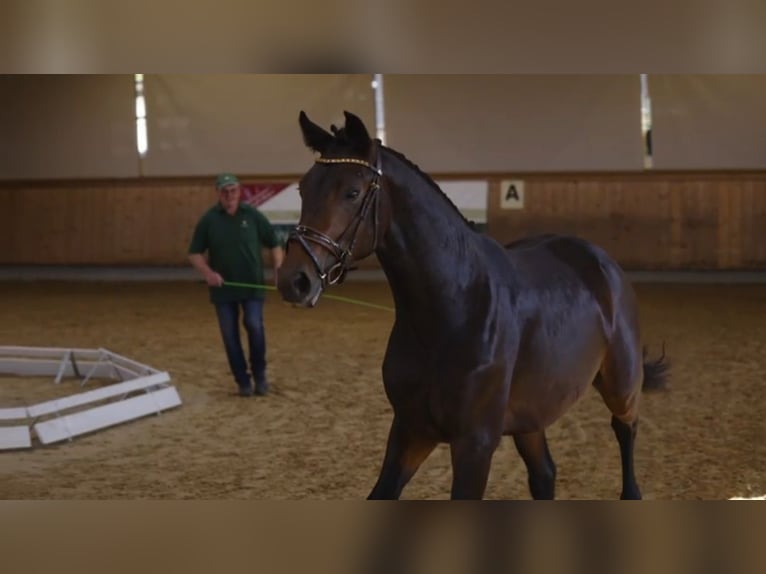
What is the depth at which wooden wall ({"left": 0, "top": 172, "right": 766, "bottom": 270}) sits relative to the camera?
1026 centimetres

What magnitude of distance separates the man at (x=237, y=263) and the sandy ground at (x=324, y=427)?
0.25 meters

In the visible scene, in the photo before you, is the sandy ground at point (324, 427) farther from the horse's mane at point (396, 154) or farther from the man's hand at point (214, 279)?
the horse's mane at point (396, 154)

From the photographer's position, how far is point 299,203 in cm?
1078

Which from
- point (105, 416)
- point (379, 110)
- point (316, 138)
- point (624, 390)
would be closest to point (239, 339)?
point (105, 416)

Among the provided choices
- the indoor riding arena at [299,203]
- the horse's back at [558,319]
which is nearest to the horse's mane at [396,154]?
the horse's back at [558,319]

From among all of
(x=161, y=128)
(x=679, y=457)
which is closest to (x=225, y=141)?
(x=161, y=128)

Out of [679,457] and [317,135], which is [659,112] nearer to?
[679,457]

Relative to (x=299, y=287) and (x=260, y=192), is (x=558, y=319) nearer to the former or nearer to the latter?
(x=299, y=287)

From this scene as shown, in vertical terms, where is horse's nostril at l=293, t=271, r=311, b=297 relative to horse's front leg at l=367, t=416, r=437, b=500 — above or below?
above

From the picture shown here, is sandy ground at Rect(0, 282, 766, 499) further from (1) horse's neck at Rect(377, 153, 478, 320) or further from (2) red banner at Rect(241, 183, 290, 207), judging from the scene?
(2) red banner at Rect(241, 183, 290, 207)

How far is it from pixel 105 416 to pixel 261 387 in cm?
112

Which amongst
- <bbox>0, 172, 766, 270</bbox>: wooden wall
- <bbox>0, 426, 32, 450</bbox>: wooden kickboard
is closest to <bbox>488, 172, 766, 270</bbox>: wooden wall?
<bbox>0, 172, 766, 270</bbox>: wooden wall

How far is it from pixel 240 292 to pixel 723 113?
656 cm

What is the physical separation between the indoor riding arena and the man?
0.29 m
